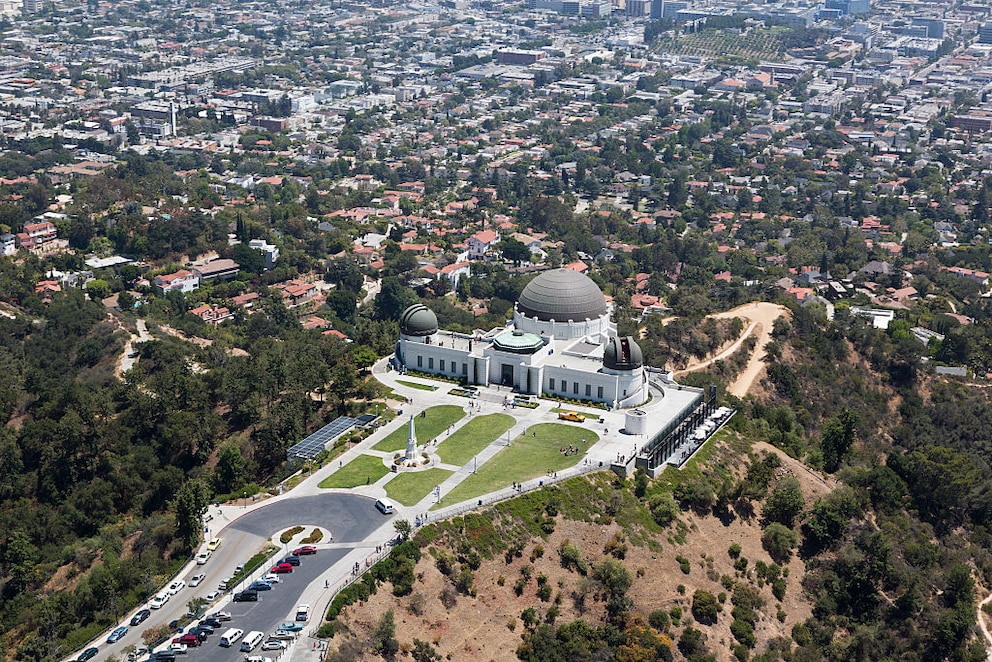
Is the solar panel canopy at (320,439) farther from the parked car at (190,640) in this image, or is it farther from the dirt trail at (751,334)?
the dirt trail at (751,334)

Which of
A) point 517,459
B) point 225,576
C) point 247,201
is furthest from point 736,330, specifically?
point 247,201

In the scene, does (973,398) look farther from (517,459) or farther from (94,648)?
(94,648)

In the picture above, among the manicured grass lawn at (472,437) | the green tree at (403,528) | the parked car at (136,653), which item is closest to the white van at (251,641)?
the parked car at (136,653)

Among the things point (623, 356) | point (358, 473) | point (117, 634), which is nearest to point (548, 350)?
point (623, 356)

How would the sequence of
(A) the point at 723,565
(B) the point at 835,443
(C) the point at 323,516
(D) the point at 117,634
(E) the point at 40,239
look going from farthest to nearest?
(E) the point at 40,239 < (B) the point at 835,443 < (A) the point at 723,565 < (C) the point at 323,516 < (D) the point at 117,634

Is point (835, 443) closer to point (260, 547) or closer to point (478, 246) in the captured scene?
point (260, 547)

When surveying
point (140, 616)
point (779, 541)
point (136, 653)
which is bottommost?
point (779, 541)
